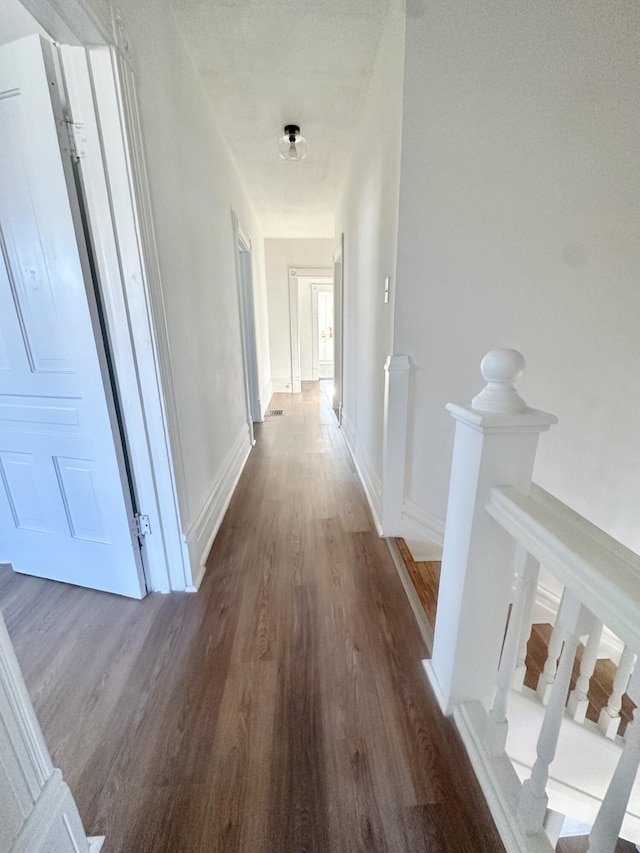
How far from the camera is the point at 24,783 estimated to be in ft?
2.06

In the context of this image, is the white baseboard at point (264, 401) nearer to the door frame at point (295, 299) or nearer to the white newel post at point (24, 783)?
the door frame at point (295, 299)

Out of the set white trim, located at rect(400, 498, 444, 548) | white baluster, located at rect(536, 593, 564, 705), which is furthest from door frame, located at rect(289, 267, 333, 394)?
white baluster, located at rect(536, 593, 564, 705)

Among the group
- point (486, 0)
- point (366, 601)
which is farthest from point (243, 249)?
point (366, 601)

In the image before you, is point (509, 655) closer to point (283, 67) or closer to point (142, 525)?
point (142, 525)

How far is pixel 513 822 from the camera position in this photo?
2.63 ft

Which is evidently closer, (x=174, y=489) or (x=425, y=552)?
(x=174, y=489)

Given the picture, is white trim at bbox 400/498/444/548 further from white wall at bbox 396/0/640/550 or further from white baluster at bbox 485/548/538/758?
white baluster at bbox 485/548/538/758

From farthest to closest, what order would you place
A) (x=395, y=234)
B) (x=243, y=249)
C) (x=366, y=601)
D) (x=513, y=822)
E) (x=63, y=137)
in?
1. (x=243, y=249)
2. (x=395, y=234)
3. (x=366, y=601)
4. (x=63, y=137)
5. (x=513, y=822)

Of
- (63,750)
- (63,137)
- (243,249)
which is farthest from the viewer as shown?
(243,249)

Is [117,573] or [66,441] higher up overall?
[66,441]

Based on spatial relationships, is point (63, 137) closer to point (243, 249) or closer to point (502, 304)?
point (502, 304)

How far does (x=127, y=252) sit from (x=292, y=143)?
205cm

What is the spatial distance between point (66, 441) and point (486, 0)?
2484mm

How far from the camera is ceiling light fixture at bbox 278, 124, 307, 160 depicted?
8.14ft
